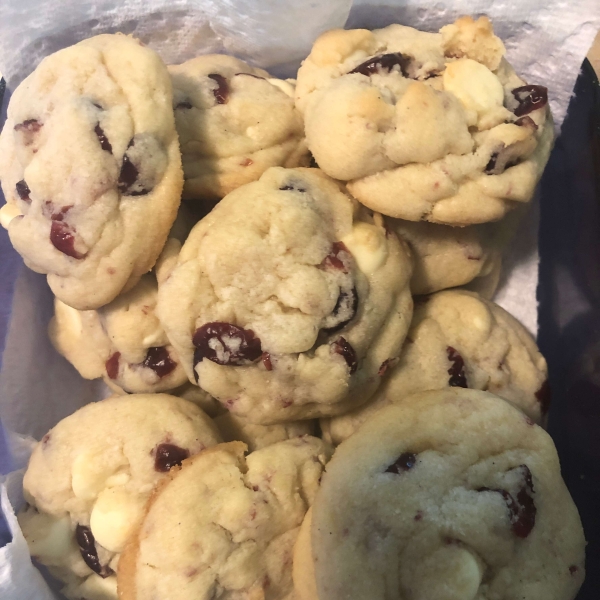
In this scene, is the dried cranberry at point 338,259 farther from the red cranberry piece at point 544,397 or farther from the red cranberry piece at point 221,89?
the red cranberry piece at point 544,397

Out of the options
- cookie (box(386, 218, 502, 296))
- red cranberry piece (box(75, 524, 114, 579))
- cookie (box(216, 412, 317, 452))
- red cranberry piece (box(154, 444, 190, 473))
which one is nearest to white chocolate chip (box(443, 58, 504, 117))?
cookie (box(386, 218, 502, 296))

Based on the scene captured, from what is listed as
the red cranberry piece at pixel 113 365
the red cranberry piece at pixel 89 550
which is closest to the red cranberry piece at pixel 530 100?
the red cranberry piece at pixel 113 365

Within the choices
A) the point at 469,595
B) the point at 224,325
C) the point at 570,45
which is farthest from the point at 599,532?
the point at 570,45

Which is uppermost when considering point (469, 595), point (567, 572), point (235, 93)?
point (235, 93)

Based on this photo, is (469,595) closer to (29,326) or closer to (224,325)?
(224,325)

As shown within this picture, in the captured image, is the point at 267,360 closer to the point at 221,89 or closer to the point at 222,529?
the point at 222,529

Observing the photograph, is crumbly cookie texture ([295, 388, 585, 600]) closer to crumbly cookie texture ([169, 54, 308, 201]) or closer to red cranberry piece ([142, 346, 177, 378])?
red cranberry piece ([142, 346, 177, 378])
